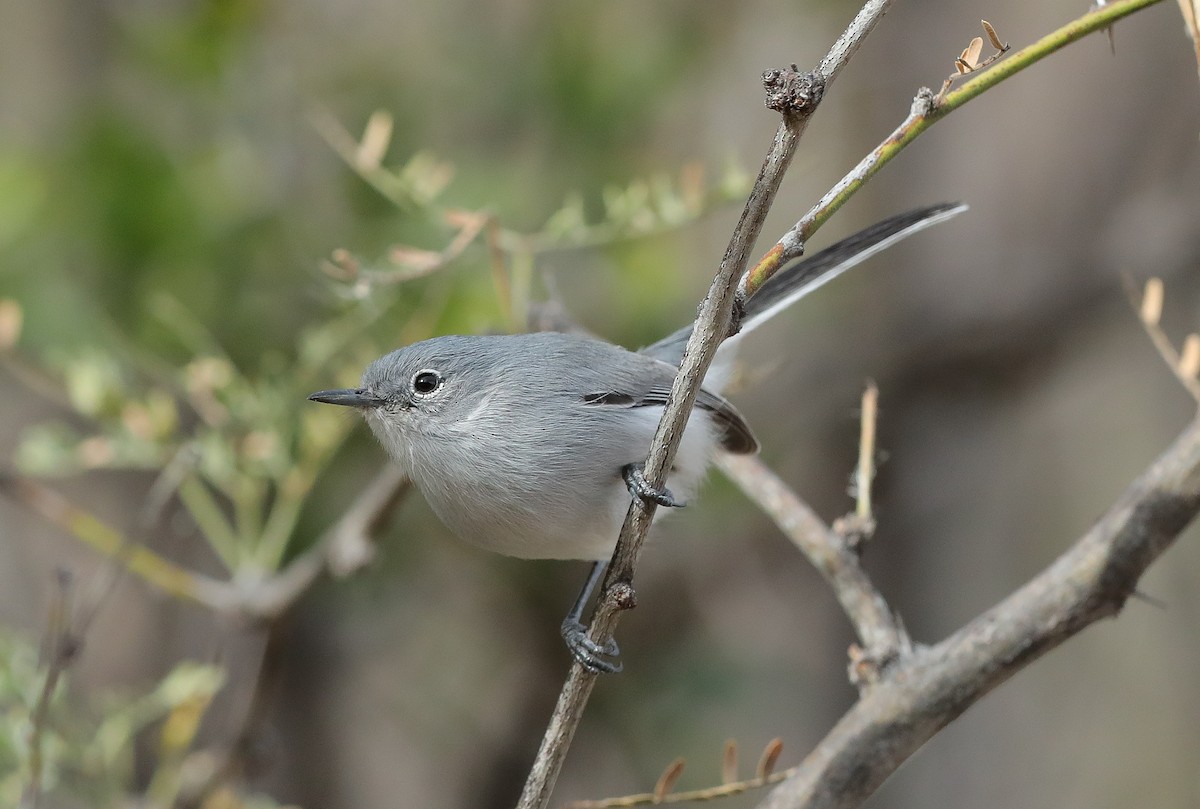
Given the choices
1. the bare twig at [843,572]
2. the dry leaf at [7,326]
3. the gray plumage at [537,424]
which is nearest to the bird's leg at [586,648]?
the gray plumage at [537,424]

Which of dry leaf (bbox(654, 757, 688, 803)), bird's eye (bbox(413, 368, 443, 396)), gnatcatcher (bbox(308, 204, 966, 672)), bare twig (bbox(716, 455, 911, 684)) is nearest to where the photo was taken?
dry leaf (bbox(654, 757, 688, 803))

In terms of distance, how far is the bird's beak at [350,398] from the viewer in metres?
1.91

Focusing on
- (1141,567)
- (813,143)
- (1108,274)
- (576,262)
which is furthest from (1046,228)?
(1141,567)

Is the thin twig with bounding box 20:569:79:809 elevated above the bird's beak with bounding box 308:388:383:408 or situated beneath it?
situated beneath

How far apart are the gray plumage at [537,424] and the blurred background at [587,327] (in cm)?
28

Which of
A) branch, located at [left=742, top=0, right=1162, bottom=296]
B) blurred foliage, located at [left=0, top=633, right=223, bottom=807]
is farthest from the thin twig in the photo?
branch, located at [left=742, top=0, right=1162, bottom=296]

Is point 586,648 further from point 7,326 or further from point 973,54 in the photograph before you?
point 7,326

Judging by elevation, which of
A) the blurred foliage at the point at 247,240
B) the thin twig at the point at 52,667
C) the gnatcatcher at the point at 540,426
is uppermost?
the blurred foliage at the point at 247,240

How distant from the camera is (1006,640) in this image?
1580 mm

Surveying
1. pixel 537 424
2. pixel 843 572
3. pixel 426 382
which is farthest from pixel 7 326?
pixel 843 572

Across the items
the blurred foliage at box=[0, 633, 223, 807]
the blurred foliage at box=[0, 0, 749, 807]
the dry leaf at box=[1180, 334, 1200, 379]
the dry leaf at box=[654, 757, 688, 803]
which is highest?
the blurred foliage at box=[0, 0, 749, 807]

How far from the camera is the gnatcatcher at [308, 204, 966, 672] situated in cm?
185

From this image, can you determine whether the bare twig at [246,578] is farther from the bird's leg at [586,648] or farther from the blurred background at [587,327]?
the bird's leg at [586,648]

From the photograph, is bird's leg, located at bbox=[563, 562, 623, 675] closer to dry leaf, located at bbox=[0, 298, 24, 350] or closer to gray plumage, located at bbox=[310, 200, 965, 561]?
gray plumage, located at bbox=[310, 200, 965, 561]
